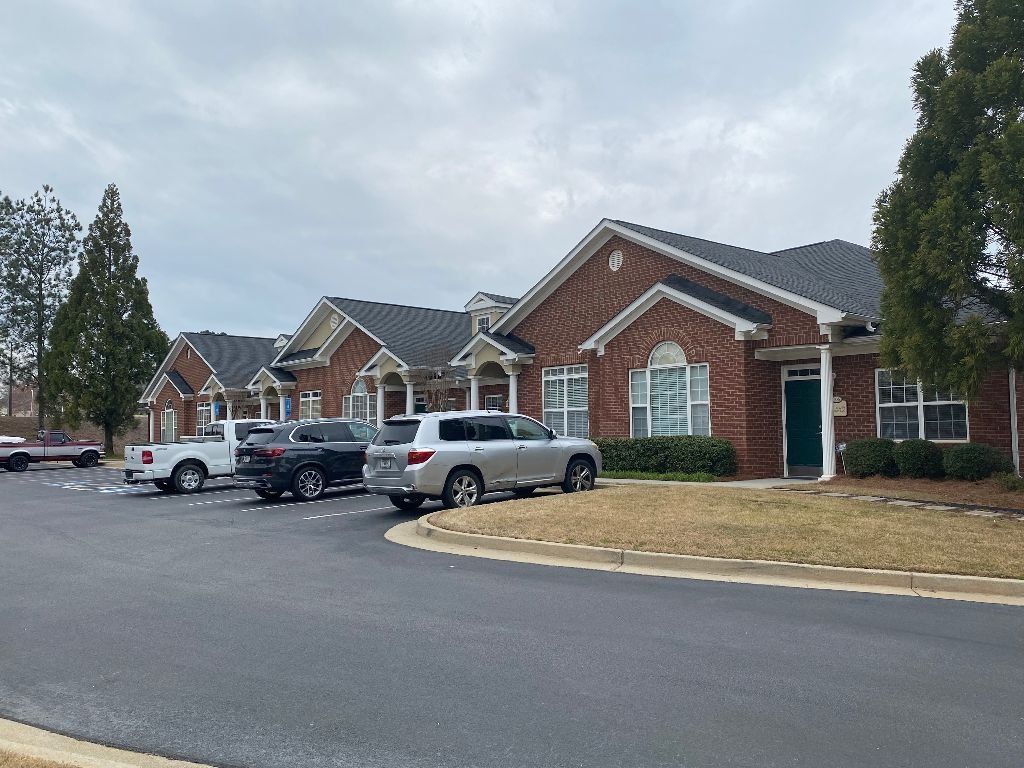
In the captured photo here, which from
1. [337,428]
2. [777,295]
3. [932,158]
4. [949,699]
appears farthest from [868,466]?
[949,699]

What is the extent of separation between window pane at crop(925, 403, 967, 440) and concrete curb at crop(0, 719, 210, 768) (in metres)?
16.1

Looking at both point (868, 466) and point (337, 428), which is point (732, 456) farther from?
point (337, 428)

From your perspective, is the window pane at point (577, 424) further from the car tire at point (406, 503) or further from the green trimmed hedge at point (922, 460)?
the green trimmed hedge at point (922, 460)

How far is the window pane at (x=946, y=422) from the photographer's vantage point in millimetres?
16609

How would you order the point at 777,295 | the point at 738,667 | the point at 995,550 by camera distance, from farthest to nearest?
the point at 777,295 < the point at 995,550 < the point at 738,667

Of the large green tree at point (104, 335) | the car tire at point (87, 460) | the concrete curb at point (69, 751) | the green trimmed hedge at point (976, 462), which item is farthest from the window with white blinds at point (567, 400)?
the large green tree at point (104, 335)

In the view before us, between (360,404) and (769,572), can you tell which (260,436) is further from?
(360,404)

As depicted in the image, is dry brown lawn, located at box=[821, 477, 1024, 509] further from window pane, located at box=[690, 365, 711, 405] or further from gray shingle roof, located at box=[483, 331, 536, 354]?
gray shingle roof, located at box=[483, 331, 536, 354]

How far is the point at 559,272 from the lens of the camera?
24.2 m

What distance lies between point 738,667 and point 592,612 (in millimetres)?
1864

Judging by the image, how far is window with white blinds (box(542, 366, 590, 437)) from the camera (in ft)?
75.5

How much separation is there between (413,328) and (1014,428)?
22.8 metres

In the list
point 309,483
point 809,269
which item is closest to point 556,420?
point 809,269

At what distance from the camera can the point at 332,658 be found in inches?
239
